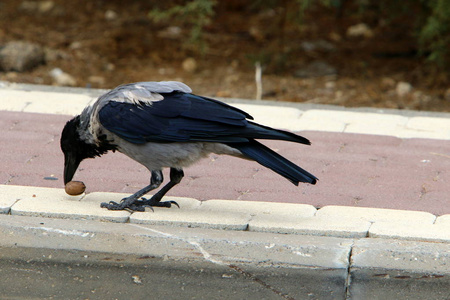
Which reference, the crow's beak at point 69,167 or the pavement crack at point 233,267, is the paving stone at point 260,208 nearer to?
the pavement crack at point 233,267

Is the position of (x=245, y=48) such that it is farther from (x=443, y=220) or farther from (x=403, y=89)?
(x=443, y=220)

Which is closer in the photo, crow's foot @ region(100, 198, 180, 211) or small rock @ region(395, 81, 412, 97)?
crow's foot @ region(100, 198, 180, 211)

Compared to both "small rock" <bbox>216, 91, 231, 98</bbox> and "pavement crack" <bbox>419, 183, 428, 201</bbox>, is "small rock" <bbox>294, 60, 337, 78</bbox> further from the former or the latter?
"pavement crack" <bbox>419, 183, 428, 201</bbox>

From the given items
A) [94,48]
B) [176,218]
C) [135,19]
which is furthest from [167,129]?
[135,19]

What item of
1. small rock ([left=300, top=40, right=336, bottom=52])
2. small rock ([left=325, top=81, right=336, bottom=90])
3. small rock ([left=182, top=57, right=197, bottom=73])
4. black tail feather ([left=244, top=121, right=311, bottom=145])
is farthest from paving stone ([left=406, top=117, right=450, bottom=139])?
small rock ([left=300, top=40, right=336, bottom=52])

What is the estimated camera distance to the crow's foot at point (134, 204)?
13.0ft

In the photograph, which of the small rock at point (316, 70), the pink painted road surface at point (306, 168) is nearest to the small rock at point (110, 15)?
the small rock at point (316, 70)

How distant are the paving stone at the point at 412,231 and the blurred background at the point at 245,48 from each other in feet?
13.2

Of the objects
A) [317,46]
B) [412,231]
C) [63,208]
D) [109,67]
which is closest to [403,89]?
[317,46]

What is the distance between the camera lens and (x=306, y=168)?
4.86 m

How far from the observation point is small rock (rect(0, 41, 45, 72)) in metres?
8.30

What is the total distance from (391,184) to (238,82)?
4.09 meters

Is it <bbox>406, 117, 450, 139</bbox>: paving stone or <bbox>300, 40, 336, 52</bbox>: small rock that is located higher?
<bbox>406, 117, 450, 139</bbox>: paving stone

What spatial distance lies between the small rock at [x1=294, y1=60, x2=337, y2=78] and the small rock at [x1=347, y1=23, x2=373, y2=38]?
1251 mm
